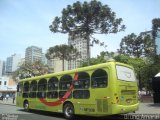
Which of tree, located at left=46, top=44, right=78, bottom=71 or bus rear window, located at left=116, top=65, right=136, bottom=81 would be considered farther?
tree, located at left=46, top=44, right=78, bottom=71

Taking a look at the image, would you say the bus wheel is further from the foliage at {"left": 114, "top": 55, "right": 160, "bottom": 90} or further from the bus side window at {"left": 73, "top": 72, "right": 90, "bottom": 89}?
the foliage at {"left": 114, "top": 55, "right": 160, "bottom": 90}

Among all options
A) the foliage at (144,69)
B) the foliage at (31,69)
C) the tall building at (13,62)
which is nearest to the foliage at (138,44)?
the foliage at (144,69)

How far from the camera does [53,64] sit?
111750mm

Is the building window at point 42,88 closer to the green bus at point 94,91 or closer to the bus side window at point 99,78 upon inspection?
the green bus at point 94,91

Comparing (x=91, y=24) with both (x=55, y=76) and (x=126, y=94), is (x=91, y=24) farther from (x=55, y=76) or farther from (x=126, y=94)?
(x=126, y=94)

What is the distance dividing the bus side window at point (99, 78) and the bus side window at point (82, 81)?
45 centimetres

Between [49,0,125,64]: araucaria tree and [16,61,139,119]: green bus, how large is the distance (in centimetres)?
Result: 1653

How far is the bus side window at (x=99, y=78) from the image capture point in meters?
14.3

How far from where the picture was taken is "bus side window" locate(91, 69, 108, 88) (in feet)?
47.0

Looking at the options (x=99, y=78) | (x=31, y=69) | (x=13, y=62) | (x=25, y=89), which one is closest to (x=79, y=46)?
(x=31, y=69)

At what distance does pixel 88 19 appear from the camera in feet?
113

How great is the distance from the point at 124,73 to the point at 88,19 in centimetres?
2040

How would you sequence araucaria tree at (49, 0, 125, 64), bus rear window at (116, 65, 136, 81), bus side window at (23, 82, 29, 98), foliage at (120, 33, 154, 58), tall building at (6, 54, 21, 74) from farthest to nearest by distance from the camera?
tall building at (6, 54, 21, 74) → foliage at (120, 33, 154, 58) → araucaria tree at (49, 0, 125, 64) → bus side window at (23, 82, 29, 98) → bus rear window at (116, 65, 136, 81)

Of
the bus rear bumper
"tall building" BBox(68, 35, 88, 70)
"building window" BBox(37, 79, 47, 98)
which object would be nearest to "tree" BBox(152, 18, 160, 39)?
"tall building" BBox(68, 35, 88, 70)
